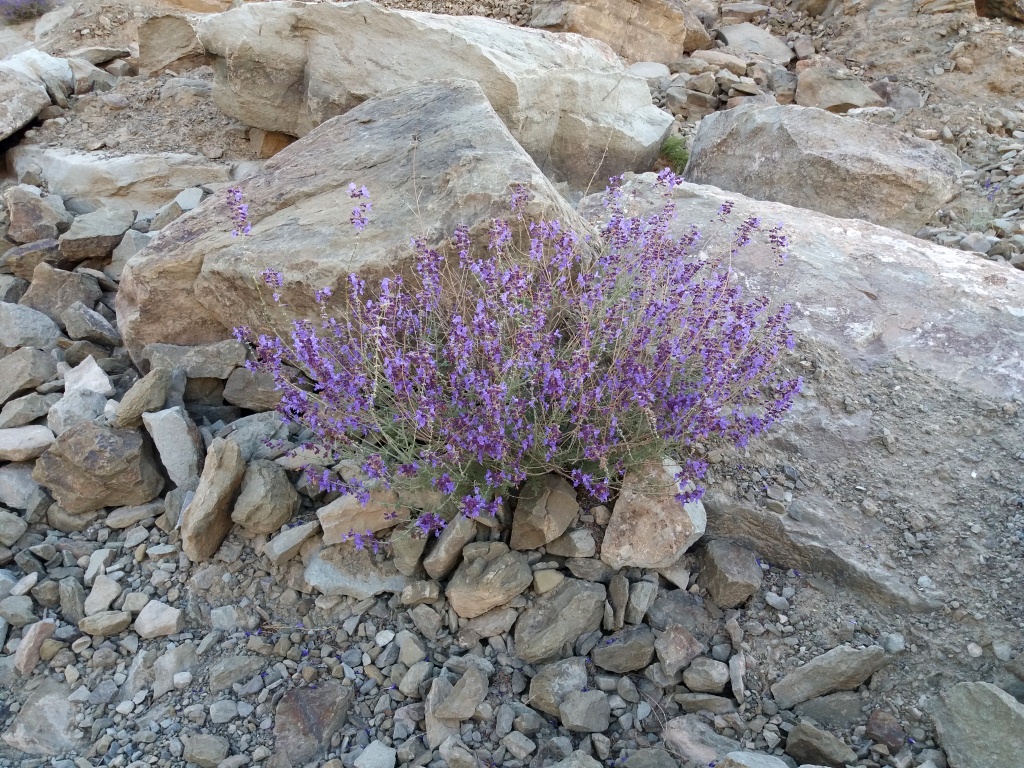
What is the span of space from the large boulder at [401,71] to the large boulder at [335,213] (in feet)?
5.22

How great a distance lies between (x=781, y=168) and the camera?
612 centimetres

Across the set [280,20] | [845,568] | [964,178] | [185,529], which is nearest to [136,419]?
[185,529]

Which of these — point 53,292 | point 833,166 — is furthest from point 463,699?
point 833,166

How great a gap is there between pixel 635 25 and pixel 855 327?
283 inches

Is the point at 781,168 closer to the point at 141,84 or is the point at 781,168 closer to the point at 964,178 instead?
the point at 964,178

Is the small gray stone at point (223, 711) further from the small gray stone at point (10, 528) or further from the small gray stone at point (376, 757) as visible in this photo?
the small gray stone at point (10, 528)

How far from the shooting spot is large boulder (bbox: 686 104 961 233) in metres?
5.88

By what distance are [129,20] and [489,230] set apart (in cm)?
850

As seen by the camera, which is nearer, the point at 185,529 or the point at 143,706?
the point at 143,706

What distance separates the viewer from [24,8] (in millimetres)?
10750

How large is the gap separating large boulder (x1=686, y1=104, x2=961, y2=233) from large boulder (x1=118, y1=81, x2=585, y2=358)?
8.97 feet

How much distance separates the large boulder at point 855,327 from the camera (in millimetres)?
3119

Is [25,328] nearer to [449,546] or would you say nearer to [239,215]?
[239,215]

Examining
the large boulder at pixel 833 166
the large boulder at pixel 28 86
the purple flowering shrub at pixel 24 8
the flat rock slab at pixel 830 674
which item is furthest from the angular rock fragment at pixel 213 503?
the purple flowering shrub at pixel 24 8
